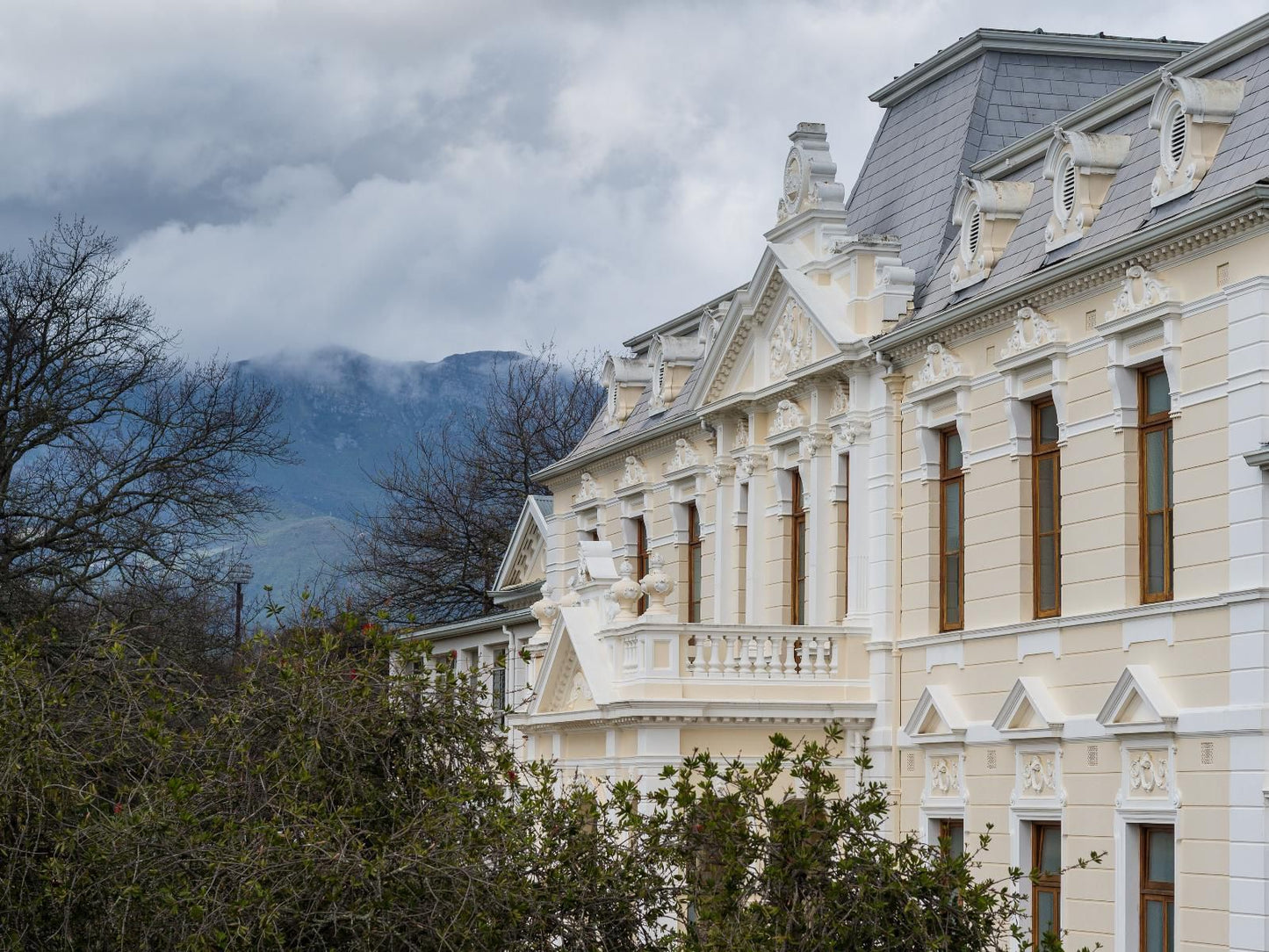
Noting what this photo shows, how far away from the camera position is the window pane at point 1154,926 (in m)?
21.2

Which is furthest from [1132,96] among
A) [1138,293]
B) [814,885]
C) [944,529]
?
[814,885]

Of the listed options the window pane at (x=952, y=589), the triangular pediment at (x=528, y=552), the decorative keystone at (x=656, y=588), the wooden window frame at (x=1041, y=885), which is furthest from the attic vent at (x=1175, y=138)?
the triangular pediment at (x=528, y=552)

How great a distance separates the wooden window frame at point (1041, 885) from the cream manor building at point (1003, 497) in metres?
0.07

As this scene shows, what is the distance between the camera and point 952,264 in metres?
26.5

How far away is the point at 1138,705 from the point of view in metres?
21.5

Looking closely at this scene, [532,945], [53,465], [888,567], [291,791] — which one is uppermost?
[53,465]

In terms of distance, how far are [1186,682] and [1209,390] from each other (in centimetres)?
272

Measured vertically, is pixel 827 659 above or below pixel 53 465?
below

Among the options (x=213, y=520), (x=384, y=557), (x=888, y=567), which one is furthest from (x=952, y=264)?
(x=384, y=557)

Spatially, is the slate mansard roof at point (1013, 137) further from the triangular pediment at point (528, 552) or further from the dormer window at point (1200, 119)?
the triangular pediment at point (528, 552)

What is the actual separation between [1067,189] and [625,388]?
14.6 meters

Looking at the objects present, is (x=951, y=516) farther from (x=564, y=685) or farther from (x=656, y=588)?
(x=564, y=685)

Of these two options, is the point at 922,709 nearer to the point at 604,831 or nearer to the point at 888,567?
the point at 888,567

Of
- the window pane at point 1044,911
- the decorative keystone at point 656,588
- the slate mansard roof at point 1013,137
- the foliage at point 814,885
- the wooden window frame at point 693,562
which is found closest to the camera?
the foliage at point 814,885
